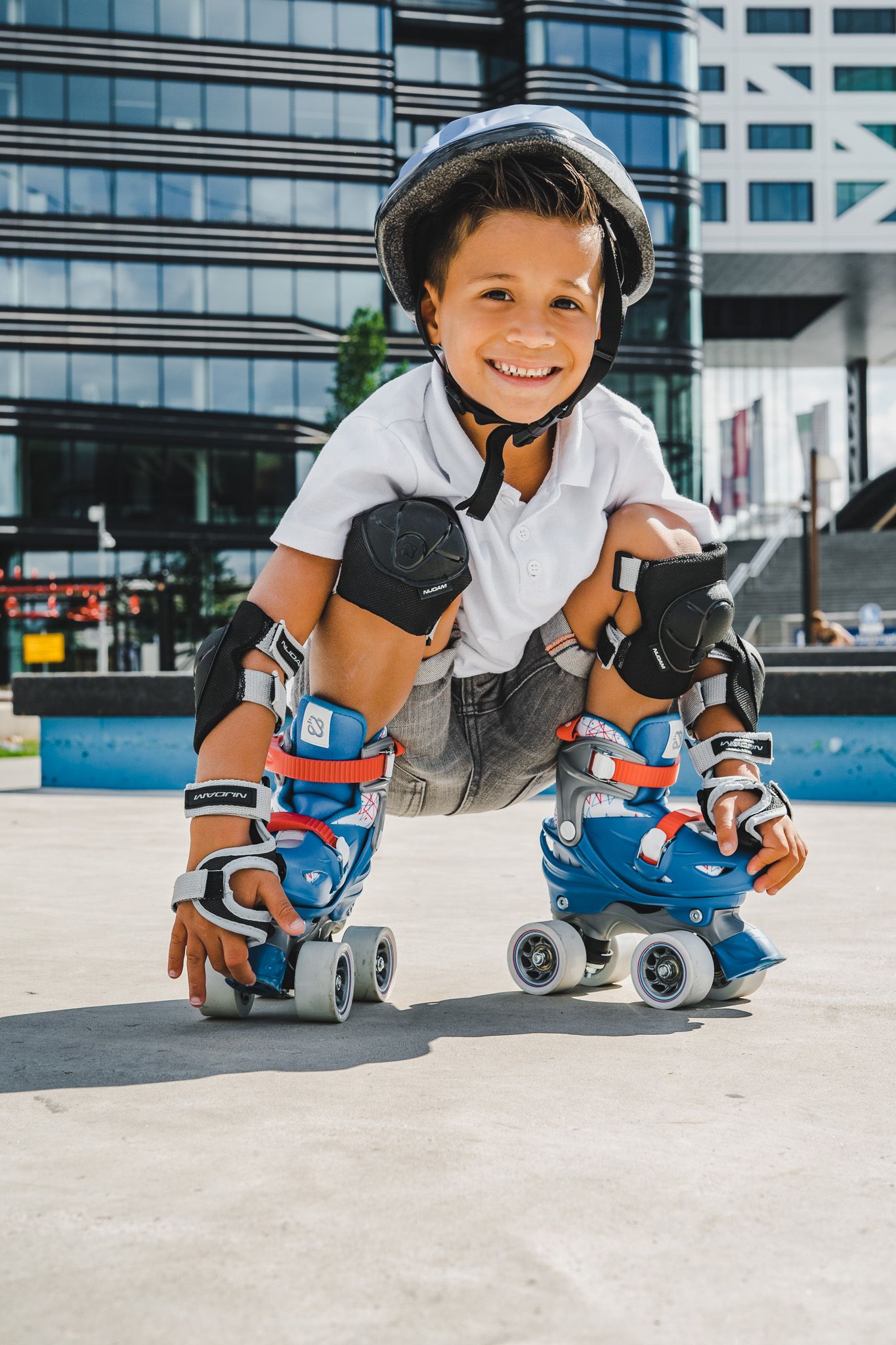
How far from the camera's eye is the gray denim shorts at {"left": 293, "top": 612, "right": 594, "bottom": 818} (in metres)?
2.28

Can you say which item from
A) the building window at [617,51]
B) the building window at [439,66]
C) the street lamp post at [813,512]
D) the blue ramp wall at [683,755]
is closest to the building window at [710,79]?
the building window at [617,51]

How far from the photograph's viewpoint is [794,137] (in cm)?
4016

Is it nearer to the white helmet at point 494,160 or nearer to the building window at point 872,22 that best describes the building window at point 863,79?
the building window at point 872,22

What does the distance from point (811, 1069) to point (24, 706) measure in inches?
270

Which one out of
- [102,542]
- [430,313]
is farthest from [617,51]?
[430,313]

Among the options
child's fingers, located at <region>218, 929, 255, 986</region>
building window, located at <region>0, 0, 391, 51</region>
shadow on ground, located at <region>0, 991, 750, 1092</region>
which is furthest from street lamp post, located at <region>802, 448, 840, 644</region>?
building window, located at <region>0, 0, 391, 51</region>

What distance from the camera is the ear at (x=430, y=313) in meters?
2.26

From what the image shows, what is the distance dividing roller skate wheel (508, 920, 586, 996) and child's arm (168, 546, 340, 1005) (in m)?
0.47

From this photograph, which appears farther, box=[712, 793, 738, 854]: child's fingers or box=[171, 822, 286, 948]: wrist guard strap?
box=[712, 793, 738, 854]: child's fingers

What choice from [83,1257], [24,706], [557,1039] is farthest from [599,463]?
[24,706]

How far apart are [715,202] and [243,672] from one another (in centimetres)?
4085

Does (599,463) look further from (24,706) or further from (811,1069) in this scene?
(24,706)

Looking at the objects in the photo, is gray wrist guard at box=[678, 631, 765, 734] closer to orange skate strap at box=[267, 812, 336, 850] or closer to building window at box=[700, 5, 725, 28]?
orange skate strap at box=[267, 812, 336, 850]

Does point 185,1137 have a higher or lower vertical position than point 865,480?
lower
